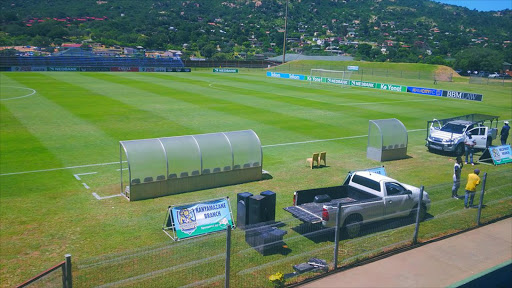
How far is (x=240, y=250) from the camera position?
38.5ft

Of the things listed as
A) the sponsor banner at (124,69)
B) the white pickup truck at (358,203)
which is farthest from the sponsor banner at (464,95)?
the sponsor banner at (124,69)

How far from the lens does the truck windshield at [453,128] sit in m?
26.0

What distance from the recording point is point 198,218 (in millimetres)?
Answer: 12875

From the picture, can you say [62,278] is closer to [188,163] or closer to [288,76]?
[188,163]

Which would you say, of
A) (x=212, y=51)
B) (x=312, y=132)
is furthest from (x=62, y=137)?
(x=212, y=51)

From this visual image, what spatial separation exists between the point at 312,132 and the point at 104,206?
18.0 metres

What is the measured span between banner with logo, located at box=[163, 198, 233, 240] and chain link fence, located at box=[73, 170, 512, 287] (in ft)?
2.07

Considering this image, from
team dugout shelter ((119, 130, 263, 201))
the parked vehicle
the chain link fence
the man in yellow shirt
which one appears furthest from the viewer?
the parked vehicle

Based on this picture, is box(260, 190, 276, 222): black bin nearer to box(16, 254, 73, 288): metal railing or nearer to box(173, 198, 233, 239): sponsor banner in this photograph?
box(173, 198, 233, 239): sponsor banner

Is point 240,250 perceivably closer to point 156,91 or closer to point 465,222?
point 465,222

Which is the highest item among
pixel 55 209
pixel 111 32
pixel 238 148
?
pixel 111 32

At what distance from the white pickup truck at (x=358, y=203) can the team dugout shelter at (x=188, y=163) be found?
5213mm

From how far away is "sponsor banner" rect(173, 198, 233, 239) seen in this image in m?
12.6

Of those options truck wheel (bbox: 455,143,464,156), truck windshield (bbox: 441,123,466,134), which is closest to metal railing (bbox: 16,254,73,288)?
truck wheel (bbox: 455,143,464,156)
